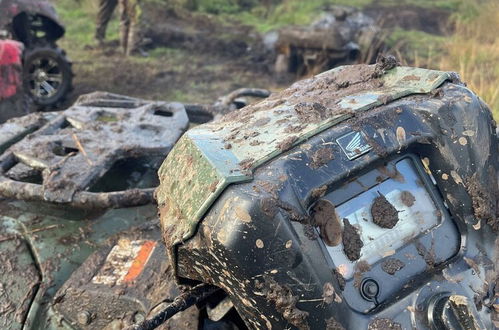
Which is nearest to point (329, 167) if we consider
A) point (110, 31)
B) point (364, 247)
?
point (364, 247)

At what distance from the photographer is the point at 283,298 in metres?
1.34

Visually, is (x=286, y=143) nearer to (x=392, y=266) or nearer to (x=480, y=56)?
(x=392, y=266)

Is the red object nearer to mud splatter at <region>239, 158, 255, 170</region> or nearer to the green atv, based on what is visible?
the green atv

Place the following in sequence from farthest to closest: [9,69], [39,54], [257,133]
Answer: [39,54], [9,69], [257,133]

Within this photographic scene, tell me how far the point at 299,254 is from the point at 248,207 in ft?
0.57

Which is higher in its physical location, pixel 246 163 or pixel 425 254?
pixel 246 163

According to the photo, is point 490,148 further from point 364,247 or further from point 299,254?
point 299,254

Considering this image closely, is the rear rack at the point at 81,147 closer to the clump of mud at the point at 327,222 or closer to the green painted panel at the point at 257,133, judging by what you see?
the green painted panel at the point at 257,133

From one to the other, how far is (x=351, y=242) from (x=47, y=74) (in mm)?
5447

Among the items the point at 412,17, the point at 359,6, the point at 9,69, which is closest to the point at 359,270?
the point at 9,69

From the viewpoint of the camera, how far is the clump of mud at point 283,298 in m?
1.34

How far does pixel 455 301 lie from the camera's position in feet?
4.85

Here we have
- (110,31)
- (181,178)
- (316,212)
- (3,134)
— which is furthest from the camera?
(110,31)

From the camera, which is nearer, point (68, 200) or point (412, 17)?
point (68, 200)
